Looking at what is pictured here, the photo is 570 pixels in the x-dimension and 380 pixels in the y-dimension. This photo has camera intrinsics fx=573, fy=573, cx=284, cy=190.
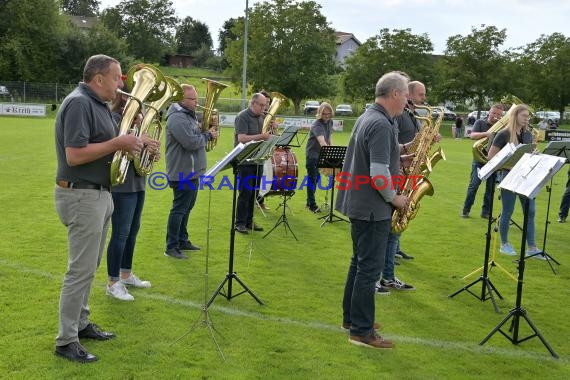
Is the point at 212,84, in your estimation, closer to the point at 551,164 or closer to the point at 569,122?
the point at 551,164

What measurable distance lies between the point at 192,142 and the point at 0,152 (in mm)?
12682

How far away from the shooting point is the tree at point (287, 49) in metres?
47.7

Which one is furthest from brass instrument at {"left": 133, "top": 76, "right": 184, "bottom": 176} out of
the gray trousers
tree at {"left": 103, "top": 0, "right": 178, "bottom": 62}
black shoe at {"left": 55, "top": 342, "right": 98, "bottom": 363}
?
tree at {"left": 103, "top": 0, "right": 178, "bottom": 62}

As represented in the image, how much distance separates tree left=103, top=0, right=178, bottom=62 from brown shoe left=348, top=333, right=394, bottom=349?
3047 inches

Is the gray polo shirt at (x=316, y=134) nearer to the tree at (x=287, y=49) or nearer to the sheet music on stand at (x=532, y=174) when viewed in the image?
the sheet music on stand at (x=532, y=174)

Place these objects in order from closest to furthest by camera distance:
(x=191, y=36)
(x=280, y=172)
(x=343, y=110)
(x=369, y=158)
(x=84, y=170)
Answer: (x=84, y=170) < (x=369, y=158) < (x=280, y=172) < (x=343, y=110) < (x=191, y=36)

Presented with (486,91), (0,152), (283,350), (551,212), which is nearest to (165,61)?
(486,91)

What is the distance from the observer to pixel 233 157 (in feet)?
17.2

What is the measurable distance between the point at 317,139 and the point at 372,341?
6368mm

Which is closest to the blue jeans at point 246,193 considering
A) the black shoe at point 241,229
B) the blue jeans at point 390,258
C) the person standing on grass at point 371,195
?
the black shoe at point 241,229

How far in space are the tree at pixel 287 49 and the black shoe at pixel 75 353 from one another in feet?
144

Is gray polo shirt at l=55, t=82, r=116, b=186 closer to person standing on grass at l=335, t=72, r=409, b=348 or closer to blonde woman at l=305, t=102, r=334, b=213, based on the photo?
person standing on grass at l=335, t=72, r=409, b=348

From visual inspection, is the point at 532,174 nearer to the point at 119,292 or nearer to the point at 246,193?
the point at 119,292

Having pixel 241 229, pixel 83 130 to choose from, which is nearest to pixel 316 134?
pixel 241 229
